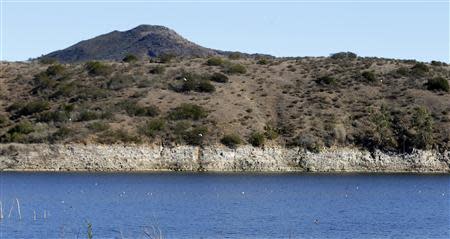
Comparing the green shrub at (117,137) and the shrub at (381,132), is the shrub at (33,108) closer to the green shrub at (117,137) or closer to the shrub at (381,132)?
the green shrub at (117,137)

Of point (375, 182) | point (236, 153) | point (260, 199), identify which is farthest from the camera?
point (236, 153)

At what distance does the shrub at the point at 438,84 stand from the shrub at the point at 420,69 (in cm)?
556

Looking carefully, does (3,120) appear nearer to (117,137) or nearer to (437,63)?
(117,137)

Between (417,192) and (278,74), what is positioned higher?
(278,74)

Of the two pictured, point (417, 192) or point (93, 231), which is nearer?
point (93, 231)

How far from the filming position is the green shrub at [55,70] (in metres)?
127

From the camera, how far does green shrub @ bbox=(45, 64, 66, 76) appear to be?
127375 mm

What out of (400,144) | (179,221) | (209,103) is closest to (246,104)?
(209,103)

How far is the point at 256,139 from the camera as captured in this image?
10244 centimetres

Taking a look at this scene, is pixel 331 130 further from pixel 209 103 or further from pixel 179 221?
pixel 179 221

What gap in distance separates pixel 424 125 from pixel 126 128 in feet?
113

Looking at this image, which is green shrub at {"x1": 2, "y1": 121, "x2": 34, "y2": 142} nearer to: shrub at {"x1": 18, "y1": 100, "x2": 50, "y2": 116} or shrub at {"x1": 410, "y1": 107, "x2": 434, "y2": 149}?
shrub at {"x1": 18, "y1": 100, "x2": 50, "y2": 116}

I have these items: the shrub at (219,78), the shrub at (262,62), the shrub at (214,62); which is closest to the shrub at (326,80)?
the shrub at (219,78)

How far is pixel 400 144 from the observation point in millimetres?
105188
